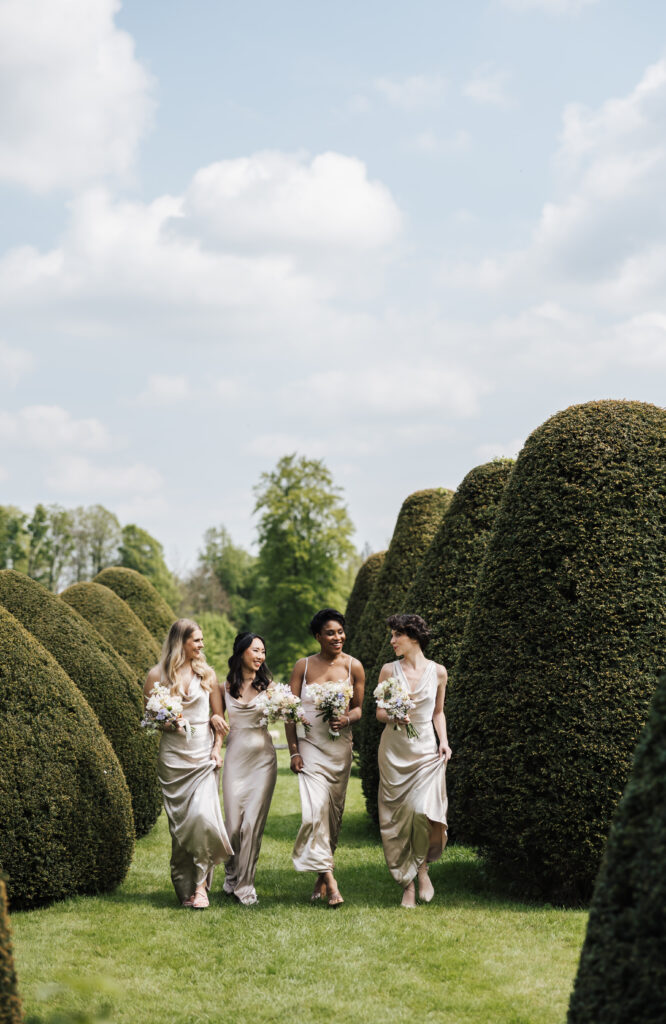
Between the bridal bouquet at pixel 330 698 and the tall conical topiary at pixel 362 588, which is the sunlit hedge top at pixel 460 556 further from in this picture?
the tall conical topiary at pixel 362 588

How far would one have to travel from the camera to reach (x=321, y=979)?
19.8 feet

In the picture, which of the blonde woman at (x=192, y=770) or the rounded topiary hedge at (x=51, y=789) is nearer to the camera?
the rounded topiary hedge at (x=51, y=789)

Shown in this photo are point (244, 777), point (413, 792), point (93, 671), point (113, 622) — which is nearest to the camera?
point (413, 792)

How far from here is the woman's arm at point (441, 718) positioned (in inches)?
316

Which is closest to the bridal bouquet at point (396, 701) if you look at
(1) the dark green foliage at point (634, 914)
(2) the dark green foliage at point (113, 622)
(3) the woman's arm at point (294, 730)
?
(3) the woman's arm at point (294, 730)

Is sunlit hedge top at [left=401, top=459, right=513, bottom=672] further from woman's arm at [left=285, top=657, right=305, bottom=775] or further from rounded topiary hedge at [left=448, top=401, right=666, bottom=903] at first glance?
woman's arm at [left=285, top=657, right=305, bottom=775]

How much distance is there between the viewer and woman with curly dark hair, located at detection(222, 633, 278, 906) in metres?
8.14

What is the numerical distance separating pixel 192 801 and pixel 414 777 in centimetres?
194

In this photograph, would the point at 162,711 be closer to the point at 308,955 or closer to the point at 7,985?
the point at 308,955

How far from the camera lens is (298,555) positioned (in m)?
45.9

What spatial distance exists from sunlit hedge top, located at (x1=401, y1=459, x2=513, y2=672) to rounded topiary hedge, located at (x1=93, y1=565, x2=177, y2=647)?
9357 mm

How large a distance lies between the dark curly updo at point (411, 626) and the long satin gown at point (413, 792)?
33 centimetres

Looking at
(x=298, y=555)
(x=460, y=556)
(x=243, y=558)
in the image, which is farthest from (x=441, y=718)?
(x=243, y=558)

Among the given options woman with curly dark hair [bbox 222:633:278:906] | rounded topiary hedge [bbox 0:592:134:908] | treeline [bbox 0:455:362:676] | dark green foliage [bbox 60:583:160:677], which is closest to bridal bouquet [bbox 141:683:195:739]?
woman with curly dark hair [bbox 222:633:278:906]
